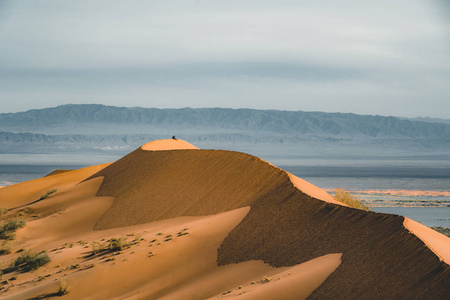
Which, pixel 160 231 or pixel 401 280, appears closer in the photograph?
pixel 401 280

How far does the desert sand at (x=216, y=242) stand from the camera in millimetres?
15500

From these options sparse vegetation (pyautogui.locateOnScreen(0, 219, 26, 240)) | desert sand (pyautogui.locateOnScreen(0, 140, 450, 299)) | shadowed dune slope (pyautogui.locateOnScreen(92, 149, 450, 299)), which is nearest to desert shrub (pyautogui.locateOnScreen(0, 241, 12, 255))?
desert sand (pyautogui.locateOnScreen(0, 140, 450, 299))

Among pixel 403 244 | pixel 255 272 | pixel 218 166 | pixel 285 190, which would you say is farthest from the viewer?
pixel 218 166

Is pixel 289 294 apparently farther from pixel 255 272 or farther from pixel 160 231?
pixel 160 231

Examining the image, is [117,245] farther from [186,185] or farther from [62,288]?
[186,185]

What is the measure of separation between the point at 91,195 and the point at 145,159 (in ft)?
16.0

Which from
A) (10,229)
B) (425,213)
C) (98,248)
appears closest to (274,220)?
(98,248)

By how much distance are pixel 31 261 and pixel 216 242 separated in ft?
25.9

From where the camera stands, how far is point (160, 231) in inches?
1016

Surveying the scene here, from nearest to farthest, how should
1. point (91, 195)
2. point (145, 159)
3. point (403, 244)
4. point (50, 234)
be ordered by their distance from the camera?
point (403, 244), point (50, 234), point (91, 195), point (145, 159)

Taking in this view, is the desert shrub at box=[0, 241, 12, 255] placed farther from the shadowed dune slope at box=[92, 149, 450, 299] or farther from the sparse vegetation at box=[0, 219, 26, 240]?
the shadowed dune slope at box=[92, 149, 450, 299]

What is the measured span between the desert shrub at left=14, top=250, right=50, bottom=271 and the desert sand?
0.25 m

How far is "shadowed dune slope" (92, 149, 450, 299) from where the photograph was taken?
48.7 ft

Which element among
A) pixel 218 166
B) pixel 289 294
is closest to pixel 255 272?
pixel 289 294
